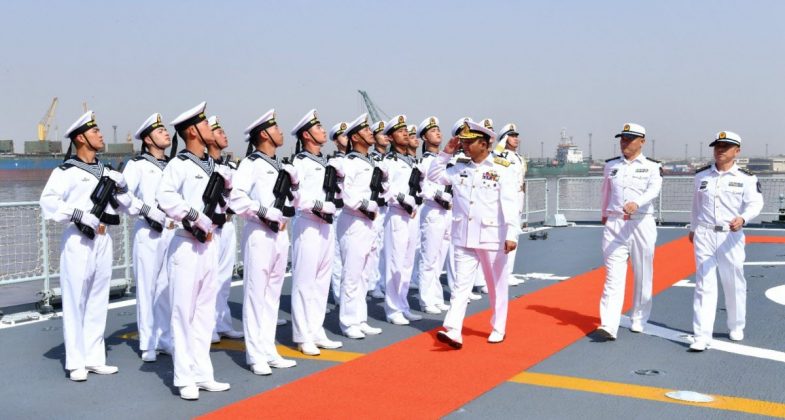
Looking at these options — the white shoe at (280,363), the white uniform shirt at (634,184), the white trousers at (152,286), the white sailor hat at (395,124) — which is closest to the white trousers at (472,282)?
the white uniform shirt at (634,184)

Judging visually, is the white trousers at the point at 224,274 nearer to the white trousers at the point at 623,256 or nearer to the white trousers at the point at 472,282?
the white trousers at the point at 472,282

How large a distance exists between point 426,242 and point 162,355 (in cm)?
304

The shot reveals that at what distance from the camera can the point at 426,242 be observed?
25.9 ft

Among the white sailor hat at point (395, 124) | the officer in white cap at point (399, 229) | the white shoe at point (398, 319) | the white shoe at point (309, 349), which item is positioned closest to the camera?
the white shoe at point (309, 349)

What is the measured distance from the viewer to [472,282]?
6199 mm

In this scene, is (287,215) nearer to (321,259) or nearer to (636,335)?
(321,259)

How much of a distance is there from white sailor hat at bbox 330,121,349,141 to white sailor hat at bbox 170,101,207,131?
2328 mm

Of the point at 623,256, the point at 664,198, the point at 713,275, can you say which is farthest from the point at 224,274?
the point at 664,198

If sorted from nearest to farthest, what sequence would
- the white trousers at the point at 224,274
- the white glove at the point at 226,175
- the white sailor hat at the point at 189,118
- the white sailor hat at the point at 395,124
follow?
the white glove at the point at 226,175 → the white sailor hat at the point at 189,118 → the white trousers at the point at 224,274 → the white sailor hat at the point at 395,124

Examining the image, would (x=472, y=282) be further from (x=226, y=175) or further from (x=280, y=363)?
(x=226, y=175)

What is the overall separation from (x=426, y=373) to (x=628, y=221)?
2.48 m

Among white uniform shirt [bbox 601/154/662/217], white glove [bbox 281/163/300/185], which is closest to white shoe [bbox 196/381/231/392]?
white glove [bbox 281/163/300/185]

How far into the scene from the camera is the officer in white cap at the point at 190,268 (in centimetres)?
477

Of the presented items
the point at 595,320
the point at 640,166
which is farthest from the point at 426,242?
the point at 640,166
